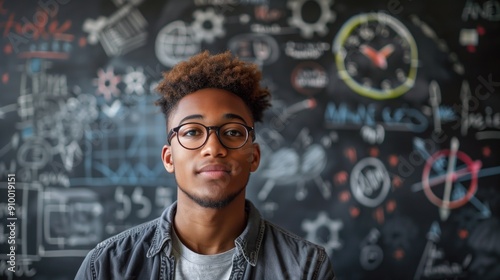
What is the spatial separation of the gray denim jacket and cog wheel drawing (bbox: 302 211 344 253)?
1.27m

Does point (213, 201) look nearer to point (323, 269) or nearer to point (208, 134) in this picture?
point (208, 134)

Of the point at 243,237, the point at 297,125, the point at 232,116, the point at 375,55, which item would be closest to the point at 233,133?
the point at 232,116

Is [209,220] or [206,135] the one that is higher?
[206,135]

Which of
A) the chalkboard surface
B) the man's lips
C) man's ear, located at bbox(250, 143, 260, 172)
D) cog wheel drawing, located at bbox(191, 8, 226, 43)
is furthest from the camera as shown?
cog wheel drawing, located at bbox(191, 8, 226, 43)

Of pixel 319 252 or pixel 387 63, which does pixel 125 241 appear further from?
pixel 387 63

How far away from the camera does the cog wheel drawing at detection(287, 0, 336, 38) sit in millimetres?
2752

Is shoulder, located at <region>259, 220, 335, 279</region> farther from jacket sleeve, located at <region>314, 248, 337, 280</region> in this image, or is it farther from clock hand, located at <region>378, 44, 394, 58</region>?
clock hand, located at <region>378, 44, 394, 58</region>

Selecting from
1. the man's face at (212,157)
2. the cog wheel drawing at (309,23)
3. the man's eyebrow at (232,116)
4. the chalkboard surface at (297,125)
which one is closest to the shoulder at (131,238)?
the man's face at (212,157)

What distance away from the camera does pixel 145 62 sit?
2.69m

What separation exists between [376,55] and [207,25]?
926 millimetres

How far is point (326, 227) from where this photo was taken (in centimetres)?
270

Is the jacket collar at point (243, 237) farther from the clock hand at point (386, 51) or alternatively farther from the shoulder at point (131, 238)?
the clock hand at point (386, 51)

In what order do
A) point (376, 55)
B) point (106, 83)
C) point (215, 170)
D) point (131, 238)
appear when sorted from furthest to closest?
point (376, 55), point (106, 83), point (131, 238), point (215, 170)

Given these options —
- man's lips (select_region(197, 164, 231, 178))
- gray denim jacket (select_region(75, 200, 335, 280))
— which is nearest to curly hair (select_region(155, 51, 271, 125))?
man's lips (select_region(197, 164, 231, 178))
